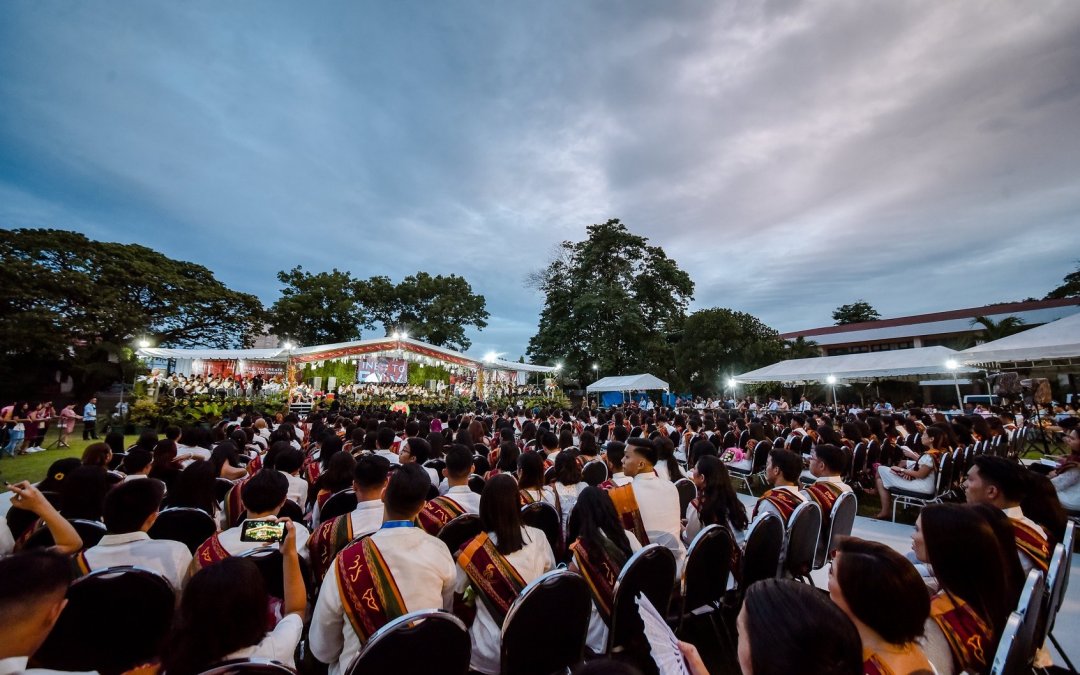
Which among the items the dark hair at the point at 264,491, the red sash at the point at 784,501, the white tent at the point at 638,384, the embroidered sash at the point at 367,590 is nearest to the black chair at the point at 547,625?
the embroidered sash at the point at 367,590

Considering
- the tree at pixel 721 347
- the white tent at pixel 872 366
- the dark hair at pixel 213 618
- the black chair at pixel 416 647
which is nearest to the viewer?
the dark hair at pixel 213 618

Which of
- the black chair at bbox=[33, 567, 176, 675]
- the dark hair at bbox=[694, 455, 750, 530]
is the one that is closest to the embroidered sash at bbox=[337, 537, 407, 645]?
the black chair at bbox=[33, 567, 176, 675]

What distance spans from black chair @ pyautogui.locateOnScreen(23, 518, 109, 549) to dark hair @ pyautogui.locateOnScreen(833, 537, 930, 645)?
11.7 feet

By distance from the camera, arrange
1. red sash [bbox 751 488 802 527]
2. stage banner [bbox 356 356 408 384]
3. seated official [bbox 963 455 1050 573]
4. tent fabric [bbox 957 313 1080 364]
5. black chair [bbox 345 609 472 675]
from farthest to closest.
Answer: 1. stage banner [bbox 356 356 408 384]
2. tent fabric [bbox 957 313 1080 364]
3. red sash [bbox 751 488 802 527]
4. seated official [bbox 963 455 1050 573]
5. black chair [bbox 345 609 472 675]

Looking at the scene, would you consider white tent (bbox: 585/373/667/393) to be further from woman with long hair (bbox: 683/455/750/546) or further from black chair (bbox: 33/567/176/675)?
black chair (bbox: 33/567/176/675)

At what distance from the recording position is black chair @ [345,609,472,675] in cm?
132

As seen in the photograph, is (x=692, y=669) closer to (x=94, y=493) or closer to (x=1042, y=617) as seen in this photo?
(x=1042, y=617)

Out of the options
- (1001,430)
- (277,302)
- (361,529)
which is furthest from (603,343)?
(361,529)

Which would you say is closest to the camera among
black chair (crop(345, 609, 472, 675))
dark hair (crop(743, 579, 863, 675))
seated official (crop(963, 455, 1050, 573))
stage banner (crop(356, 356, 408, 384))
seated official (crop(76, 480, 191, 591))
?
dark hair (crop(743, 579, 863, 675))

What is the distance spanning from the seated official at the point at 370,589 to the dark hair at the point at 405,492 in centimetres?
21

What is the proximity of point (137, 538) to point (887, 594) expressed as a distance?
10.0ft

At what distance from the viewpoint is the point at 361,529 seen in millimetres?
2568

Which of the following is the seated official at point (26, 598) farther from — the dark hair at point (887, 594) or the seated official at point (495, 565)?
the dark hair at point (887, 594)

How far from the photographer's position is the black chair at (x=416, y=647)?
1.32 meters
